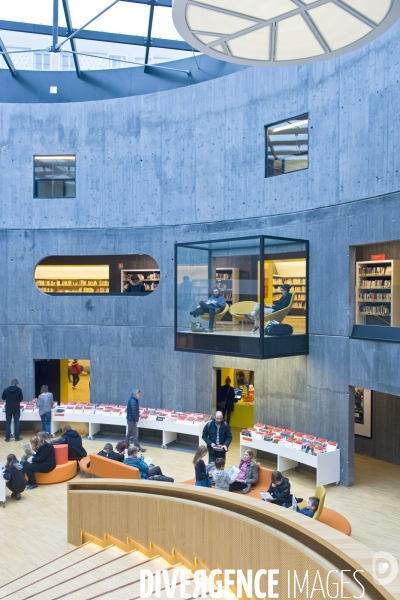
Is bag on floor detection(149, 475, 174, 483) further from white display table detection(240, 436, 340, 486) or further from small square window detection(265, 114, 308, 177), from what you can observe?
small square window detection(265, 114, 308, 177)

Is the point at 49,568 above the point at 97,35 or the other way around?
the other way around

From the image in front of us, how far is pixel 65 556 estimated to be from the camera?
8000 mm

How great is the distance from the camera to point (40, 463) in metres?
10.9

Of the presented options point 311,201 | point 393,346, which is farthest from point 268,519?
point 311,201

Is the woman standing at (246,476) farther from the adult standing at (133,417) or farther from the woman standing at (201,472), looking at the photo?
the adult standing at (133,417)

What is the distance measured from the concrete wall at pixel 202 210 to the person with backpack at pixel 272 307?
695mm

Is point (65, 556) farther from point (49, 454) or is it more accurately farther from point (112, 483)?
point (49, 454)

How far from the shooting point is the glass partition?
11.0 m

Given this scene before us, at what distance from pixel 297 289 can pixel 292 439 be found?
313cm

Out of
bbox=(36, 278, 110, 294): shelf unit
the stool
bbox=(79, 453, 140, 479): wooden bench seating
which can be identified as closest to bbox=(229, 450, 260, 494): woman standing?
bbox=(79, 453, 140, 479): wooden bench seating

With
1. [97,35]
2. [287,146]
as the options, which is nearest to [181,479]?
[287,146]

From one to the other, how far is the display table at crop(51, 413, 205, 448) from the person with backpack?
3.26 m

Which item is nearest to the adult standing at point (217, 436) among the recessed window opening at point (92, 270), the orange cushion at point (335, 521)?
the orange cushion at point (335, 521)

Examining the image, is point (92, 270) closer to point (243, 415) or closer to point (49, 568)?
point (243, 415)
